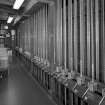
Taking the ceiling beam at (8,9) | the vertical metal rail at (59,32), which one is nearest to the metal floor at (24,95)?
the vertical metal rail at (59,32)

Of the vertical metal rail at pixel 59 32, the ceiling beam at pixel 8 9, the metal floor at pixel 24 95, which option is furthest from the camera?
the ceiling beam at pixel 8 9

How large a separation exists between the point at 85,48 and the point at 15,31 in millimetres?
9103

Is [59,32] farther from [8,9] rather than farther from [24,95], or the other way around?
[8,9]

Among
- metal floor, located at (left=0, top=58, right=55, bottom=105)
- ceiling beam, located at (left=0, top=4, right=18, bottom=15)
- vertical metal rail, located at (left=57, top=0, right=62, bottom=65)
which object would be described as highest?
ceiling beam, located at (left=0, top=4, right=18, bottom=15)

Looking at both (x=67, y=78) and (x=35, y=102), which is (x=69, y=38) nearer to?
(x=67, y=78)

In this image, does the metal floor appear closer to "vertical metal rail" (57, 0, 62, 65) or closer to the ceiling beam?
"vertical metal rail" (57, 0, 62, 65)

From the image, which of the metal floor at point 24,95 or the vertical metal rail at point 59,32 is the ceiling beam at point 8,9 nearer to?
the metal floor at point 24,95

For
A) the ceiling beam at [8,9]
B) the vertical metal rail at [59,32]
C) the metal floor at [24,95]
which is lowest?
the metal floor at [24,95]

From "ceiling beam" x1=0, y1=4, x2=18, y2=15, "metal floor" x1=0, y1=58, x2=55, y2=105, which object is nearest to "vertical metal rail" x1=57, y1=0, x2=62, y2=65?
"metal floor" x1=0, y1=58, x2=55, y2=105

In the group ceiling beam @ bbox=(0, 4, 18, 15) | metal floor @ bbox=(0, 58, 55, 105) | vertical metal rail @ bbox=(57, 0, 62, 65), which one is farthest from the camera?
ceiling beam @ bbox=(0, 4, 18, 15)

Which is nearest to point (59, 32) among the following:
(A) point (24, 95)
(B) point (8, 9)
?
(A) point (24, 95)

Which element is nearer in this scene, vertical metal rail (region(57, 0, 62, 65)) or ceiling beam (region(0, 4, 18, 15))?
vertical metal rail (region(57, 0, 62, 65))

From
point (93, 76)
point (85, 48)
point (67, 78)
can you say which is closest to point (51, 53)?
point (67, 78)

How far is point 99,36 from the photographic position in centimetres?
182
